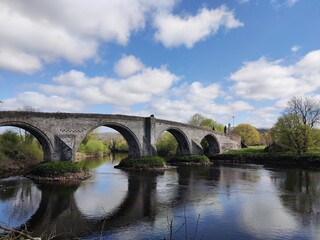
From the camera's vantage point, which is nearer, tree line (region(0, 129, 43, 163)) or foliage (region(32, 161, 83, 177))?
foliage (region(32, 161, 83, 177))

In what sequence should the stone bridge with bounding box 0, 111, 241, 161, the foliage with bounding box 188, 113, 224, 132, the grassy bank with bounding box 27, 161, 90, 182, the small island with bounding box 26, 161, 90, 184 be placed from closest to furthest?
the small island with bounding box 26, 161, 90, 184
the grassy bank with bounding box 27, 161, 90, 182
the stone bridge with bounding box 0, 111, 241, 161
the foliage with bounding box 188, 113, 224, 132

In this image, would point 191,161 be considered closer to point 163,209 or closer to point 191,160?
point 191,160

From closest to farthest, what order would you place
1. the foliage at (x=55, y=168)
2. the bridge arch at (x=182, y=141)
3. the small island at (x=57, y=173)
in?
the small island at (x=57, y=173)
the foliage at (x=55, y=168)
the bridge arch at (x=182, y=141)

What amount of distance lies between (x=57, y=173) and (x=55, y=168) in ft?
1.56

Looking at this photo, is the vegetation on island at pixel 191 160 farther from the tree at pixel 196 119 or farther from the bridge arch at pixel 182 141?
the tree at pixel 196 119

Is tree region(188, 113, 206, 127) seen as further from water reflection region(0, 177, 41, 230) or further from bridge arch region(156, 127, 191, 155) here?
water reflection region(0, 177, 41, 230)

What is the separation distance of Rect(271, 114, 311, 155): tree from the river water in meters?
21.0

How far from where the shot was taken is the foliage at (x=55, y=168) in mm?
26984

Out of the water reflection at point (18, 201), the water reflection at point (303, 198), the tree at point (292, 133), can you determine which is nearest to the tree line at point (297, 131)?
the tree at point (292, 133)

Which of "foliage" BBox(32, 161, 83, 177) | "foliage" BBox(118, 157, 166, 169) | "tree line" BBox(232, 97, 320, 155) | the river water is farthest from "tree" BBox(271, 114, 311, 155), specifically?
"foliage" BBox(32, 161, 83, 177)

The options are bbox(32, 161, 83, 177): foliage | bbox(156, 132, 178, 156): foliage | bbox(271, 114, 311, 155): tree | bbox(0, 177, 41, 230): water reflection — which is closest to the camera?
bbox(0, 177, 41, 230): water reflection

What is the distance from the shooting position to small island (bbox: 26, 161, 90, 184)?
26.6 m

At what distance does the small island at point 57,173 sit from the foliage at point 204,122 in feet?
173

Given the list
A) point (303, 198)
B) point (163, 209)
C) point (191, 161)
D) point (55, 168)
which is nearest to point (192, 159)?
point (191, 161)
